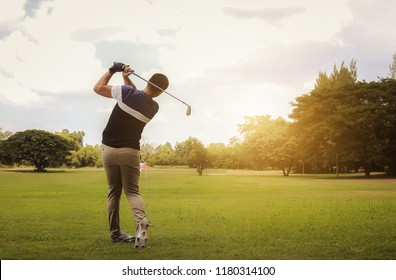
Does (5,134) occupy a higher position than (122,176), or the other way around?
(5,134)

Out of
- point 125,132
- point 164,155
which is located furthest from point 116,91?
point 164,155

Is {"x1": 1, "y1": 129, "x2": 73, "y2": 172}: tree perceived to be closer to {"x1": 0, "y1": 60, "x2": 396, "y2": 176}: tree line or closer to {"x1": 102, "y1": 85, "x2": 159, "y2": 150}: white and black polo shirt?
{"x1": 0, "y1": 60, "x2": 396, "y2": 176}: tree line

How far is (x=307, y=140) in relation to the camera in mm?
13016

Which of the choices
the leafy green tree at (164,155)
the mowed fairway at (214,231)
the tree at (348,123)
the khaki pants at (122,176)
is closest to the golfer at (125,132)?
the khaki pants at (122,176)

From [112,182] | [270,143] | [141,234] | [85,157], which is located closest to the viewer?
[141,234]

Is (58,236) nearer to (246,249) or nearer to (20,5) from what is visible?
(246,249)

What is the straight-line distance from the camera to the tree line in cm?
801

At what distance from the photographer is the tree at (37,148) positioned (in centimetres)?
803

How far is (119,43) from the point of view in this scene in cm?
628

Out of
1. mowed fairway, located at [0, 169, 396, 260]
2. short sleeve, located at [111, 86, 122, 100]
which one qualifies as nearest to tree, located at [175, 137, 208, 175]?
mowed fairway, located at [0, 169, 396, 260]

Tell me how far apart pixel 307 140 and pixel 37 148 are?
7659mm

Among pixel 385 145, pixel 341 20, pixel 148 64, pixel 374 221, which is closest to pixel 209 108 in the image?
pixel 148 64

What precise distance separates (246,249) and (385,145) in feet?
24.6

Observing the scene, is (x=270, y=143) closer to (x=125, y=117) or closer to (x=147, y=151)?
(x=147, y=151)
